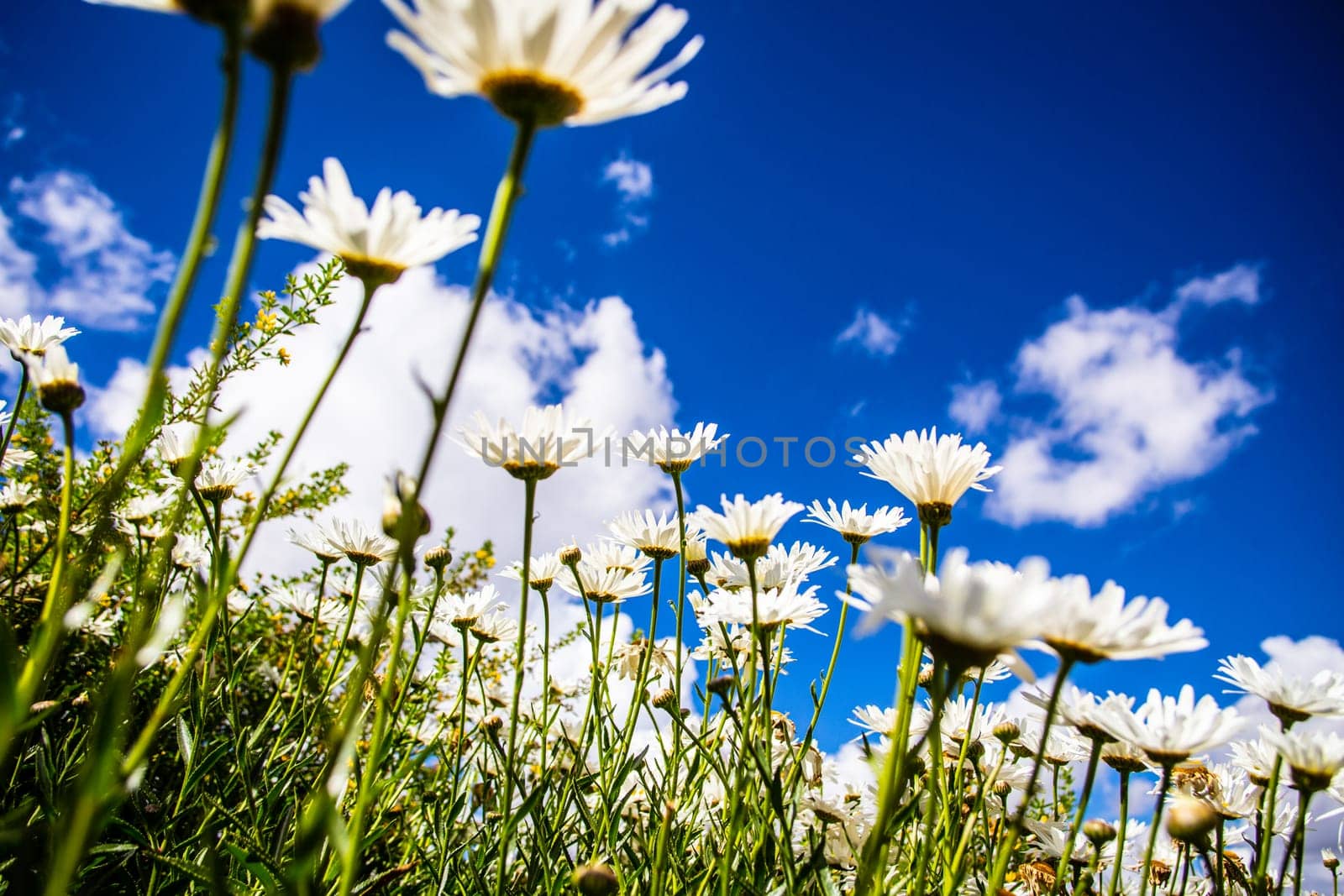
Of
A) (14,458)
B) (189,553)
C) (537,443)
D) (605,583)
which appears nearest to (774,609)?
(605,583)

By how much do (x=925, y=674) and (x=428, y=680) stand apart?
2.12 m

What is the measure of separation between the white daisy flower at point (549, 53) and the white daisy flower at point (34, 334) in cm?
156

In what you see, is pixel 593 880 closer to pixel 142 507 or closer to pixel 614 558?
pixel 614 558

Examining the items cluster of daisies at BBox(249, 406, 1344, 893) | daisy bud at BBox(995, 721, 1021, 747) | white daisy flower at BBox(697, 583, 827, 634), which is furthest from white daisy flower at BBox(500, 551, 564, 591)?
daisy bud at BBox(995, 721, 1021, 747)

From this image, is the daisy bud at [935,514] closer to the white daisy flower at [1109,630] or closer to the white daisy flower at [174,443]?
the white daisy flower at [1109,630]

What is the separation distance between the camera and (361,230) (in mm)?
1080

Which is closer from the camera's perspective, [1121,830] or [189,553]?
[1121,830]

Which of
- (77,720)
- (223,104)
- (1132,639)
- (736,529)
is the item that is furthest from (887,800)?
(77,720)

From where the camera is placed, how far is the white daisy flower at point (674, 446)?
2.15m

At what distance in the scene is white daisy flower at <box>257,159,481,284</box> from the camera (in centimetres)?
110

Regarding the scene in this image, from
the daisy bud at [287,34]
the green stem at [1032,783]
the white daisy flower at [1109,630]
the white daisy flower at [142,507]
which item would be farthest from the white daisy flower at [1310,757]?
the white daisy flower at [142,507]

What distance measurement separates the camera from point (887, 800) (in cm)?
89

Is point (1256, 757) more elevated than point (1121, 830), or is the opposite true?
point (1256, 757)

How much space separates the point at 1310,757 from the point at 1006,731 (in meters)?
0.83
